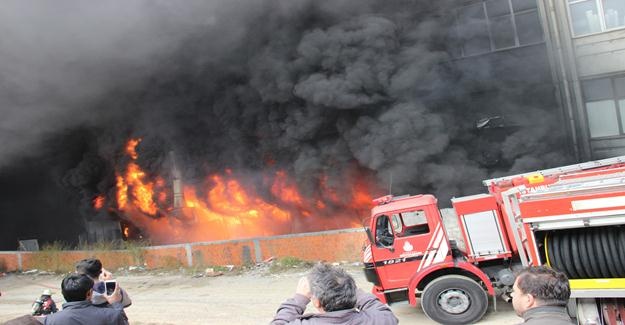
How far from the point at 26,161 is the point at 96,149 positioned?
11.1ft

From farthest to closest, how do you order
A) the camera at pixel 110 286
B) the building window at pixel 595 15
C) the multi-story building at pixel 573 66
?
the multi-story building at pixel 573 66
the building window at pixel 595 15
the camera at pixel 110 286

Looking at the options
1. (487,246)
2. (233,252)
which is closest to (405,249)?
(487,246)

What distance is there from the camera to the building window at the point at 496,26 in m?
12.7

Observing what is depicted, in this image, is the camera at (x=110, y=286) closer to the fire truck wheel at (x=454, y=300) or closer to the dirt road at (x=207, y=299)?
the dirt road at (x=207, y=299)

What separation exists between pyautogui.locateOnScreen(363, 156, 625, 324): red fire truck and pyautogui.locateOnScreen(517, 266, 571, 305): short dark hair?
2.30m

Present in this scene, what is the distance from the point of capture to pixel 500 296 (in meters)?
6.85

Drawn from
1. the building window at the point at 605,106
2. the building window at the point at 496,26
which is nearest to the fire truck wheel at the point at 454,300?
the building window at the point at 605,106

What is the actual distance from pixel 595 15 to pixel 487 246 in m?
9.22

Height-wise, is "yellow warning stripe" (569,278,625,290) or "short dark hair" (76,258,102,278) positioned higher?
"short dark hair" (76,258,102,278)

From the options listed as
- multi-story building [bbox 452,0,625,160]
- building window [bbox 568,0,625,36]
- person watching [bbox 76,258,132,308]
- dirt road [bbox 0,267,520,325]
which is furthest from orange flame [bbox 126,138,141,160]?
person watching [bbox 76,258,132,308]

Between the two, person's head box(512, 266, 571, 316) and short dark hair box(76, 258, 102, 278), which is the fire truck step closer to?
person's head box(512, 266, 571, 316)

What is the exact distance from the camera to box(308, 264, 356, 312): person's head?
7.16 feet

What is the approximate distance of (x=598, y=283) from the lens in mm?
4266

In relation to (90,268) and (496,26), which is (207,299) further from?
(496,26)
